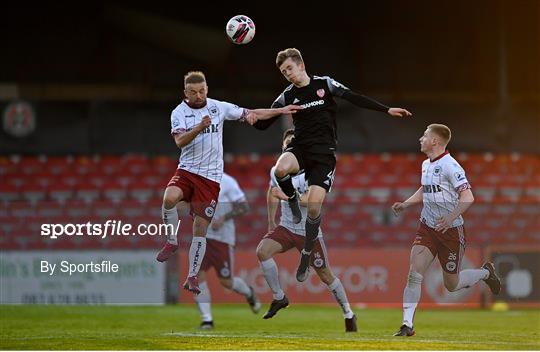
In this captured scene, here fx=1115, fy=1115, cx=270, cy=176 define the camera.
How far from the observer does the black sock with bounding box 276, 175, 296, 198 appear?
12.0m

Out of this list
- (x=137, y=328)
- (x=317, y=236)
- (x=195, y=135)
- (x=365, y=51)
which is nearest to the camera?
(x=195, y=135)

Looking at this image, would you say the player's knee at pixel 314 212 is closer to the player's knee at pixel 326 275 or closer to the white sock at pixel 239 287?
the player's knee at pixel 326 275

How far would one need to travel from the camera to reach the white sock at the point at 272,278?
1268 centimetres

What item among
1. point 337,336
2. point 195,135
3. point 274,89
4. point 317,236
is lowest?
point 337,336

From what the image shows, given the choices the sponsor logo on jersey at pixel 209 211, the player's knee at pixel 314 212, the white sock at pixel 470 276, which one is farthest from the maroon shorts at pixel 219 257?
the white sock at pixel 470 276

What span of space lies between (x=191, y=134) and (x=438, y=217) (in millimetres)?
2775

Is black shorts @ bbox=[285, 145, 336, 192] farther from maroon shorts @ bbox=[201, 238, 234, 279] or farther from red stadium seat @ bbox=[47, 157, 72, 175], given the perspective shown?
red stadium seat @ bbox=[47, 157, 72, 175]

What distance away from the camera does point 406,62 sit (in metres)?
29.4

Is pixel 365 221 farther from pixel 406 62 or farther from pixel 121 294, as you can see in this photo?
pixel 406 62

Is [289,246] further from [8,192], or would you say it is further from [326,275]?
[8,192]

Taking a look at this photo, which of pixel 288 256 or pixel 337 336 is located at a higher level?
pixel 288 256

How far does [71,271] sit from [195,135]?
246 inches

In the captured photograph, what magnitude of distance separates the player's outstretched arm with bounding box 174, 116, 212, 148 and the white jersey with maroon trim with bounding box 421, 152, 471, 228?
7.96 ft

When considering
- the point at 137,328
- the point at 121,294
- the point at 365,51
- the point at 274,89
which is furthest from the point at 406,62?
the point at 137,328
